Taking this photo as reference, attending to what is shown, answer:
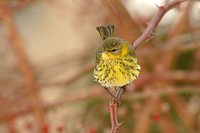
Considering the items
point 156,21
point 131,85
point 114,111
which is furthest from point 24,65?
point 114,111

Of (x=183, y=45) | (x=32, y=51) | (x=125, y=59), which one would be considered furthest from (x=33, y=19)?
(x=125, y=59)

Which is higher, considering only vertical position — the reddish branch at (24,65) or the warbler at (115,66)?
the reddish branch at (24,65)

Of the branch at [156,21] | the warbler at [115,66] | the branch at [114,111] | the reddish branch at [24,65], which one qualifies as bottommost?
the branch at [114,111]

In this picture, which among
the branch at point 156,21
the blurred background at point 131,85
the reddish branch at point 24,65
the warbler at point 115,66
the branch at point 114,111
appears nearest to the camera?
the branch at point 114,111

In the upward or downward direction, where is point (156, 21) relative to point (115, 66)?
upward

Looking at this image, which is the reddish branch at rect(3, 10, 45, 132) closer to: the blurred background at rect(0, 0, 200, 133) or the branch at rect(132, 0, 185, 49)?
the blurred background at rect(0, 0, 200, 133)

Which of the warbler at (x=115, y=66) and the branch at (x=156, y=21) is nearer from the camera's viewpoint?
the warbler at (x=115, y=66)

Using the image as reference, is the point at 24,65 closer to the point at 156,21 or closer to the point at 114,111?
the point at 156,21

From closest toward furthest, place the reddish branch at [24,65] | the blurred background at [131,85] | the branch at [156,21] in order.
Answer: the branch at [156,21] < the blurred background at [131,85] < the reddish branch at [24,65]

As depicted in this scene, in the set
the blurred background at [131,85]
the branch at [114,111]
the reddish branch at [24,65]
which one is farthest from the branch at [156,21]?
the reddish branch at [24,65]

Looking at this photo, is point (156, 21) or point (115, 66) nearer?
point (115, 66)

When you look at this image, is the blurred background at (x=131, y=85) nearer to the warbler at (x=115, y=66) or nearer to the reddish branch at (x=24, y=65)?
the reddish branch at (x=24, y=65)
